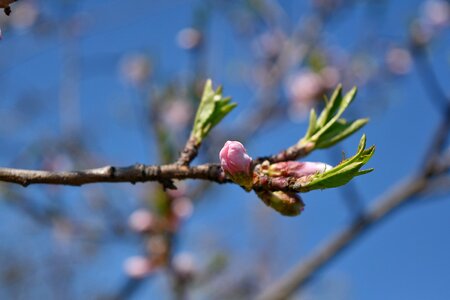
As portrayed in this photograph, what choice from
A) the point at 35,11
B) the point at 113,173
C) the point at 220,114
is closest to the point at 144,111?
the point at 220,114

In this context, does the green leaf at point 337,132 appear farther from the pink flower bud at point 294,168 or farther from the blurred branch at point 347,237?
the blurred branch at point 347,237

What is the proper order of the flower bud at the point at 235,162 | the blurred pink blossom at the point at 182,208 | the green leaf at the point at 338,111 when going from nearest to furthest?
the flower bud at the point at 235,162 → the green leaf at the point at 338,111 → the blurred pink blossom at the point at 182,208

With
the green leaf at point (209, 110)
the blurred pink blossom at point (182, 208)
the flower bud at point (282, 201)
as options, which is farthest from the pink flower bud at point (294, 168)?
the blurred pink blossom at point (182, 208)

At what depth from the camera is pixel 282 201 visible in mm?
914

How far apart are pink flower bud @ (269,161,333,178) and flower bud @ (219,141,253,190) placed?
0.08 meters

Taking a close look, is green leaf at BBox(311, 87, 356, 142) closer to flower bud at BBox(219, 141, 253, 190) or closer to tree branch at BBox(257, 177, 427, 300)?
flower bud at BBox(219, 141, 253, 190)

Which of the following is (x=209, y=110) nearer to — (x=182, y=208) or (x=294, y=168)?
(x=294, y=168)

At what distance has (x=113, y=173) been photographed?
867 millimetres

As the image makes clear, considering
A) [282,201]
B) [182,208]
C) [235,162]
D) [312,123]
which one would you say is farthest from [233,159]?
[182,208]

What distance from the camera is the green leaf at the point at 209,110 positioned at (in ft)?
3.51

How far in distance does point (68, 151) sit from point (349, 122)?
3170mm

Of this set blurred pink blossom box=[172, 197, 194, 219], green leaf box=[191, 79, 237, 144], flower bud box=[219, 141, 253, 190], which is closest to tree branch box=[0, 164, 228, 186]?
flower bud box=[219, 141, 253, 190]

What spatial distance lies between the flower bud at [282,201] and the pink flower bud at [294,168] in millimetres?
51

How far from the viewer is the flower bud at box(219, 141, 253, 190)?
0.88 m
